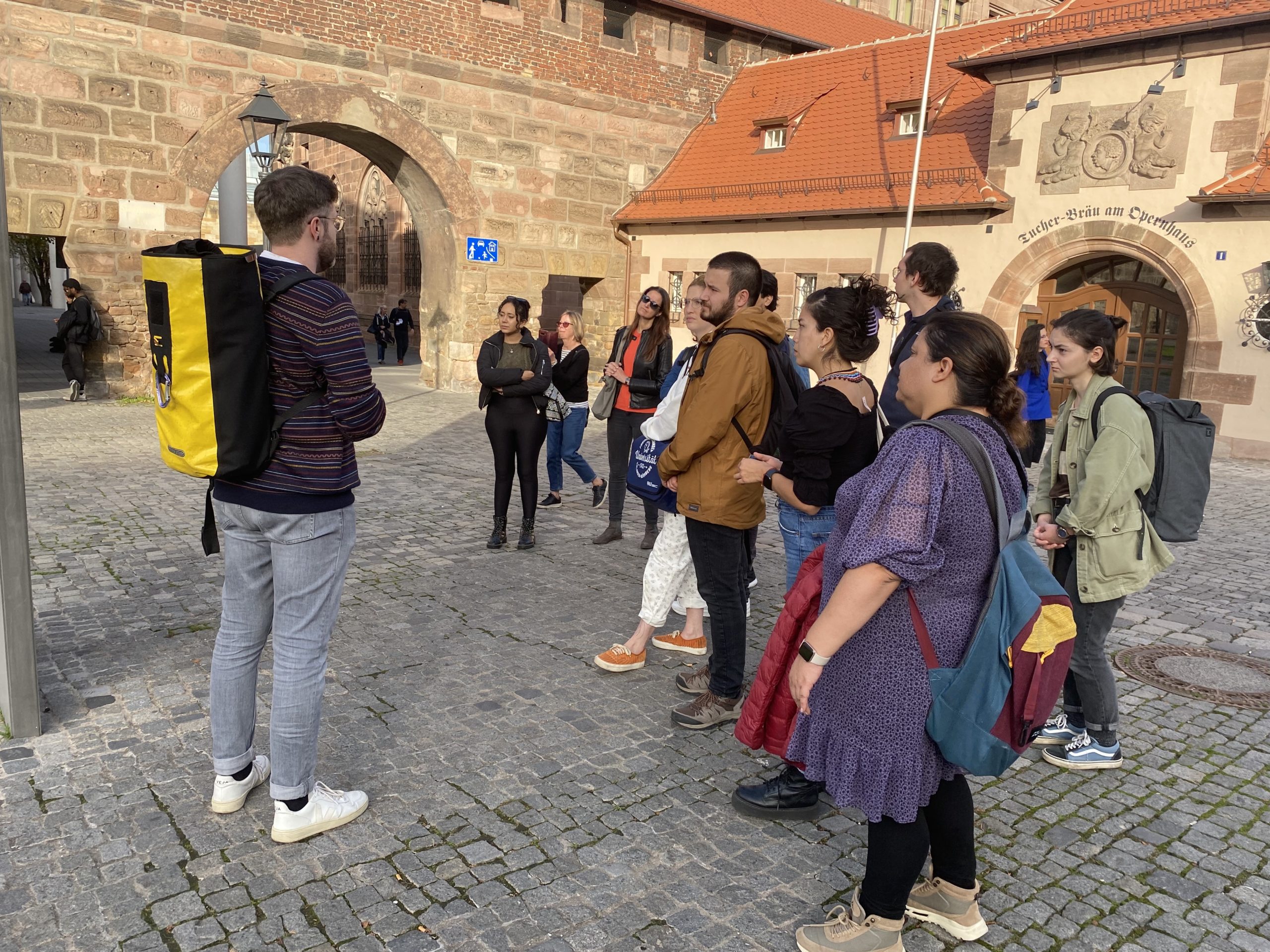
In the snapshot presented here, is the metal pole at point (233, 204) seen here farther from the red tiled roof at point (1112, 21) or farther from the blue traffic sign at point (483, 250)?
the red tiled roof at point (1112, 21)

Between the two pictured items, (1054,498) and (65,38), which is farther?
(65,38)

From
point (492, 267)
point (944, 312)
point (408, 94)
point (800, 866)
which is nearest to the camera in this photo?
point (944, 312)

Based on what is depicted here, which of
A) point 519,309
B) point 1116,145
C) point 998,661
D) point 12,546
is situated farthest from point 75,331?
point 1116,145

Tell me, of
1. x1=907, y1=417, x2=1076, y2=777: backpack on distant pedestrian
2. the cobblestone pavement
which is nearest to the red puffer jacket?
x1=907, y1=417, x2=1076, y2=777: backpack on distant pedestrian

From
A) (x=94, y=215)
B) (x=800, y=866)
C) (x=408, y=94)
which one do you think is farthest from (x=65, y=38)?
(x=800, y=866)

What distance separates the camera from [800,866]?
3.29 m

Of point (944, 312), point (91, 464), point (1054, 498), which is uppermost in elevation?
point (944, 312)

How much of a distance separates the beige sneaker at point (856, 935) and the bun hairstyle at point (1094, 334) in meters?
2.35

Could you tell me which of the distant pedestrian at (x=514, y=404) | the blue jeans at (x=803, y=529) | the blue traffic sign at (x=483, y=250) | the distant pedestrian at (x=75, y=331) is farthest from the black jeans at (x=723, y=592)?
the blue traffic sign at (x=483, y=250)

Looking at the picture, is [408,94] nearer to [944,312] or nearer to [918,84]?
[918,84]

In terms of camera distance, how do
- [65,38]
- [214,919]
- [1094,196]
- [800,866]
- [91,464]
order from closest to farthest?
[214,919] → [800,866] → [91,464] → [65,38] → [1094,196]

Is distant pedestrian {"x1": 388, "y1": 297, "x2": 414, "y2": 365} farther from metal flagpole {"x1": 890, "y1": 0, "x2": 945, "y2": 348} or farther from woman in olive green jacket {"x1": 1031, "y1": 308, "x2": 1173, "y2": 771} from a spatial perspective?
woman in olive green jacket {"x1": 1031, "y1": 308, "x2": 1173, "y2": 771}

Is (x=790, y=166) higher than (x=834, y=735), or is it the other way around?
(x=790, y=166)

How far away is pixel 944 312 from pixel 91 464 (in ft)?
32.5
